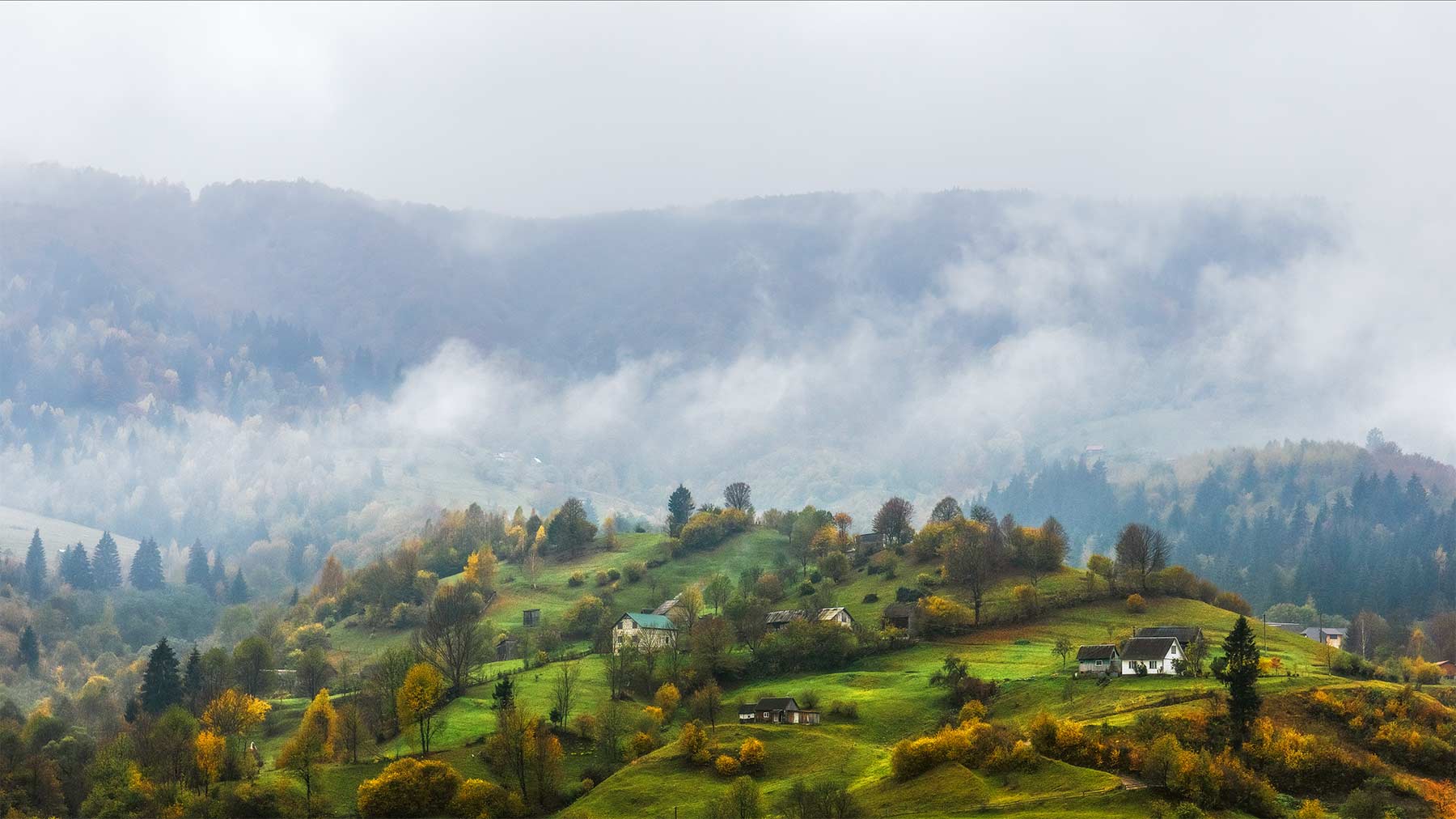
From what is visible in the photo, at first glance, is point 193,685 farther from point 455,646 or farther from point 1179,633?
point 1179,633

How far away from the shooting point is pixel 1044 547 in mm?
189000

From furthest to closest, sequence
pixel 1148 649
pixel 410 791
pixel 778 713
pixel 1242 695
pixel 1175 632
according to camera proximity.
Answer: pixel 1175 632, pixel 778 713, pixel 1148 649, pixel 410 791, pixel 1242 695

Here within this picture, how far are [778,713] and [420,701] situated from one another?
3613 cm

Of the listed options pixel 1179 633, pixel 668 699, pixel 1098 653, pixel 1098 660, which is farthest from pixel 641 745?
pixel 1179 633

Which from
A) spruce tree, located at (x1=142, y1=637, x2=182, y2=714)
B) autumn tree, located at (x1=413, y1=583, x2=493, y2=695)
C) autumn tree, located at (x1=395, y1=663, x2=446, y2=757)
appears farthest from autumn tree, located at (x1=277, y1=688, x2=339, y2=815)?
spruce tree, located at (x1=142, y1=637, x2=182, y2=714)

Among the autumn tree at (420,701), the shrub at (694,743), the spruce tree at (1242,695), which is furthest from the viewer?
the autumn tree at (420,701)

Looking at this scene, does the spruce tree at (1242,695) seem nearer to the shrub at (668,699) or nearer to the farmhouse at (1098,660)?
the farmhouse at (1098,660)

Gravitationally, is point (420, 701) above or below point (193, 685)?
above

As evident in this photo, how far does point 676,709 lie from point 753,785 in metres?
37.8

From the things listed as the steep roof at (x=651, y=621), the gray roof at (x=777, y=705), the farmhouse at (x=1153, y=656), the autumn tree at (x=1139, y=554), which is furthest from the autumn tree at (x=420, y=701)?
the autumn tree at (x=1139, y=554)

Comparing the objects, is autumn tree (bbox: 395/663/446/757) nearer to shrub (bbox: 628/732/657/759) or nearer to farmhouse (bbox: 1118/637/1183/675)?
shrub (bbox: 628/732/657/759)

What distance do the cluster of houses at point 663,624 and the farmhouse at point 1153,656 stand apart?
140 ft

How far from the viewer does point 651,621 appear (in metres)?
180

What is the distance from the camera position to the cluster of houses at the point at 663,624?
17350 centimetres
